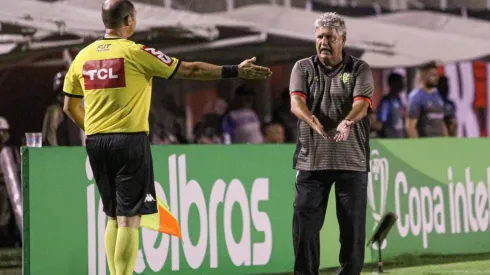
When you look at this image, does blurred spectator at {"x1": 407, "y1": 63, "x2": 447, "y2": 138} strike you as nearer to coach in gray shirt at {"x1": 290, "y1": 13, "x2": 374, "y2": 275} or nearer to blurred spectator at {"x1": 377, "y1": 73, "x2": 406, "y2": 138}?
blurred spectator at {"x1": 377, "y1": 73, "x2": 406, "y2": 138}

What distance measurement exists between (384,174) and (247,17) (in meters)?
4.51

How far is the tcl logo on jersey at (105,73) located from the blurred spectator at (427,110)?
750cm

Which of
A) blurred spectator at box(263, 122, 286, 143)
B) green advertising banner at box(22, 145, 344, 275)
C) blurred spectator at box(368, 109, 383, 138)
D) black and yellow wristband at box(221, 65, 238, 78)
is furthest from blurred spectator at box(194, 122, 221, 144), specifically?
black and yellow wristband at box(221, 65, 238, 78)

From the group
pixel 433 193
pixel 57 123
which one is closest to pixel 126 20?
pixel 57 123

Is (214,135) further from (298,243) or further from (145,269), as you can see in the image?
(298,243)

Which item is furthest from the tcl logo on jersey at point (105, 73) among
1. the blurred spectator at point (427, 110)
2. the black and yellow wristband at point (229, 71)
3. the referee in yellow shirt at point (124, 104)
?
the blurred spectator at point (427, 110)

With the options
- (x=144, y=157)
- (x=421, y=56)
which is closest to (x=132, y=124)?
(x=144, y=157)

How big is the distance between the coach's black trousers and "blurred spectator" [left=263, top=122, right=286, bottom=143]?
19.8ft

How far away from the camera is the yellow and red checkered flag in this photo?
8.66 metres

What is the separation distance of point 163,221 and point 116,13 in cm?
214

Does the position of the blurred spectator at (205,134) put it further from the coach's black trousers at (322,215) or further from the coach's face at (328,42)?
the coach's face at (328,42)

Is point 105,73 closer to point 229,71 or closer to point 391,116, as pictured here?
point 229,71

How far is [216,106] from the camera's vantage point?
14828 mm

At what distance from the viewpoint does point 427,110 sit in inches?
574
